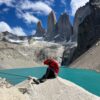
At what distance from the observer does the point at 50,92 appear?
17.0m

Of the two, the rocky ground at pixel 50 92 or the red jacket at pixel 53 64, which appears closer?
the rocky ground at pixel 50 92

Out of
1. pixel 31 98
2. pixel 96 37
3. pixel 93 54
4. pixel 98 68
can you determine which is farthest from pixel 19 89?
pixel 96 37

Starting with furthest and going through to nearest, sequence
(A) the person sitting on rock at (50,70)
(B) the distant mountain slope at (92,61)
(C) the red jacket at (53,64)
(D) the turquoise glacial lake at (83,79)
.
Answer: (B) the distant mountain slope at (92,61)
(D) the turquoise glacial lake at (83,79)
(C) the red jacket at (53,64)
(A) the person sitting on rock at (50,70)

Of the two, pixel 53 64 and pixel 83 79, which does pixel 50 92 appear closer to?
pixel 53 64

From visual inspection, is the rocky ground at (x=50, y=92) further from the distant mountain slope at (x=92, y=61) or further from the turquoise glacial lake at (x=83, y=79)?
the distant mountain slope at (x=92, y=61)

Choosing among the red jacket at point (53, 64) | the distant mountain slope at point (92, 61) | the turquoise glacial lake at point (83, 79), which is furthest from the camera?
the distant mountain slope at point (92, 61)

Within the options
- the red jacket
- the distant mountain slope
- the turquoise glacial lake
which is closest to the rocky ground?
the red jacket

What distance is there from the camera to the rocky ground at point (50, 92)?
16.3 meters

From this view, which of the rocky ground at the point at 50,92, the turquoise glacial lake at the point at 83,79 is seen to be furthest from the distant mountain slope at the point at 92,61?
the rocky ground at the point at 50,92

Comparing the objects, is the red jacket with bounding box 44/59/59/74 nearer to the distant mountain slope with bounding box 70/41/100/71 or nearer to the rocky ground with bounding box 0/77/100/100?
the rocky ground with bounding box 0/77/100/100

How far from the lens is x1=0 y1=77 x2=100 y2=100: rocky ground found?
16328mm

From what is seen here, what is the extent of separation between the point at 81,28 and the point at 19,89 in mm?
184400

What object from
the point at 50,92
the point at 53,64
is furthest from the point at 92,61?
the point at 50,92

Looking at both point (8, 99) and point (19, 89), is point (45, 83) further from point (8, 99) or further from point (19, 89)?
point (8, 99)
